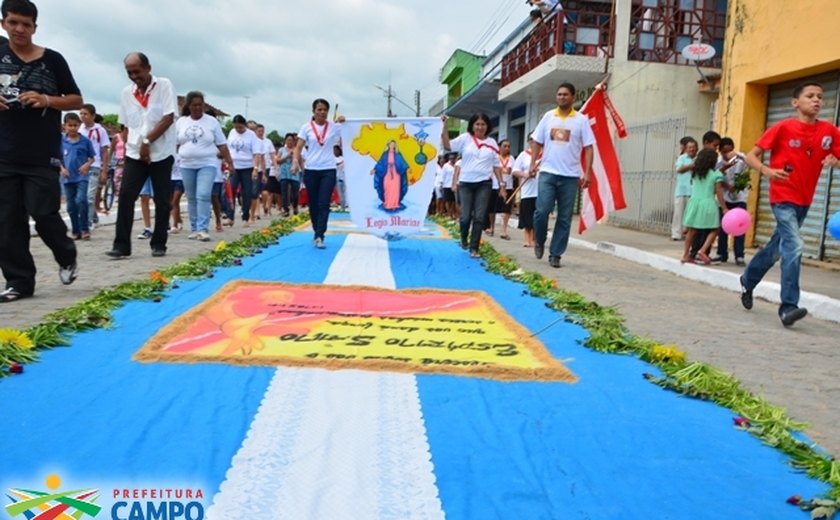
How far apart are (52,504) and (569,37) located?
1941 centimetres

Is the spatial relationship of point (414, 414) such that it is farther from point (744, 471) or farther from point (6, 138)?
point (6, 138)

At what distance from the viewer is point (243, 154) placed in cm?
1241

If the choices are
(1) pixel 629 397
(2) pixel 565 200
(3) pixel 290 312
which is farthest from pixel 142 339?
(2) pixel 565 200

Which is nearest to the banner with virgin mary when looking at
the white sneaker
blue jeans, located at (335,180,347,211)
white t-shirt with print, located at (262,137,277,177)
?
the white sneaker

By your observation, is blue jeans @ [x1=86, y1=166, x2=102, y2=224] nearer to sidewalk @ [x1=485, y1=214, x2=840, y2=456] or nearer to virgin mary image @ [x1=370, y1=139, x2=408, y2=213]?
virgin mary image @ [x1=370, y1=139, x2=408, y2=213]

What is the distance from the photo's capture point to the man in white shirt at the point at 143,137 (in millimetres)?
7137

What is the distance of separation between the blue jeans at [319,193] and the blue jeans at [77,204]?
9.53 ft

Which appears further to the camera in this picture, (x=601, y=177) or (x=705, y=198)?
(x=601, y=177)

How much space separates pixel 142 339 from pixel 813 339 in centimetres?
463

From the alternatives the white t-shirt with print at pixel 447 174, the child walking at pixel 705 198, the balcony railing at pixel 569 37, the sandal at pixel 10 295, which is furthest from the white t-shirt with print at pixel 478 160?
the balcony railing at pixel 569 37

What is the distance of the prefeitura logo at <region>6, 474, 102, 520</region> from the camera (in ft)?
6.63

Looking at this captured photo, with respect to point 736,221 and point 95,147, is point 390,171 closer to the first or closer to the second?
point 95,147

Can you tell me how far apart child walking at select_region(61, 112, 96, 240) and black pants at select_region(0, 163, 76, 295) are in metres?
3.92

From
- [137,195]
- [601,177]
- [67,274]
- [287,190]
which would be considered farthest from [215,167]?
[287,190]
